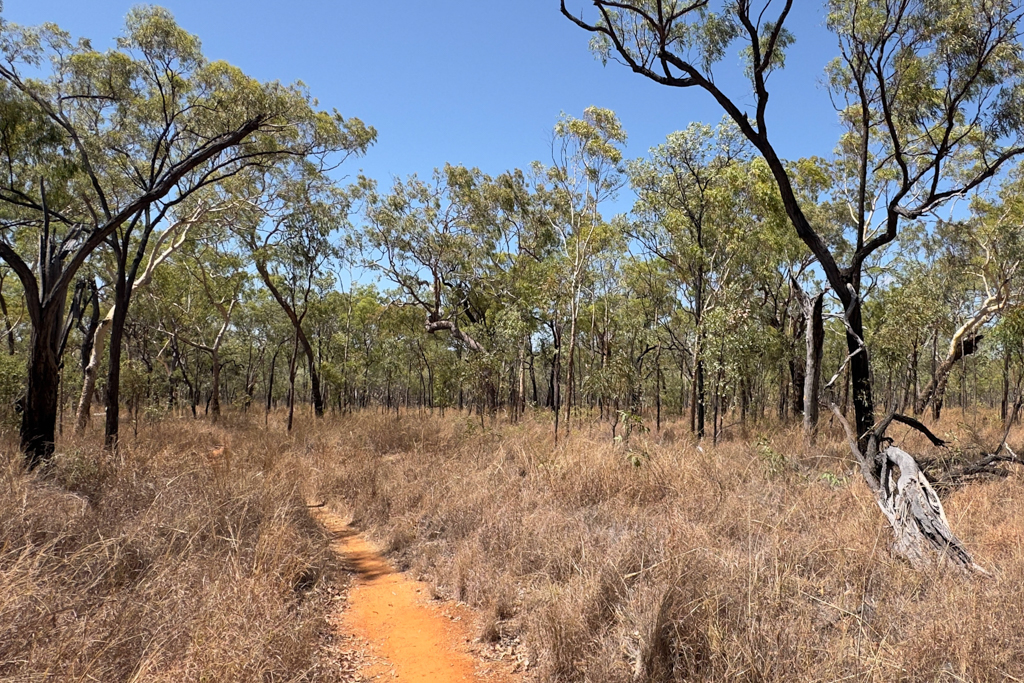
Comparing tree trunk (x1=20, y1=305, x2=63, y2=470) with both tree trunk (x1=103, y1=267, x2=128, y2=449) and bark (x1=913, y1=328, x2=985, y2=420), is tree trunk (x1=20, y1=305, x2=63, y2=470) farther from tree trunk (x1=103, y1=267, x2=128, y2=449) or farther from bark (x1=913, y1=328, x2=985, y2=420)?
bark (x1=913, y1=328, x2=985, y2=420)

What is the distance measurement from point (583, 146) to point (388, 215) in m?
8.68

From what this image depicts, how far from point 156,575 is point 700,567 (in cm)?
412

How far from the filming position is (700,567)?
4.01 metres

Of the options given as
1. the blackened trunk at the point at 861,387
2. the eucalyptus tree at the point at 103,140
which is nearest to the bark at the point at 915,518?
the blackened trunk at the point at 861,387

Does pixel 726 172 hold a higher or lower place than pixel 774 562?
higher

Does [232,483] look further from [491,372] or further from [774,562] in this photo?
[491,372]

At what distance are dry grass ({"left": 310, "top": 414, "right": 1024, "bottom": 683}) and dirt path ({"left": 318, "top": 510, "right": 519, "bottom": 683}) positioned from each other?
A: 266 mm

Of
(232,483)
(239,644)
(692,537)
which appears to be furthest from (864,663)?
(232,483)

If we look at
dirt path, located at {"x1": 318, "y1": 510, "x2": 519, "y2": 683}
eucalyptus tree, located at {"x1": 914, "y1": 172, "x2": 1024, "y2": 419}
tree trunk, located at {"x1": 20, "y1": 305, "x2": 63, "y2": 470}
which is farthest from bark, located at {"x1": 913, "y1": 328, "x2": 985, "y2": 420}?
tree trunk, located at {"x1": 20, "y1": 305, "x2": 63, "y2": 470}

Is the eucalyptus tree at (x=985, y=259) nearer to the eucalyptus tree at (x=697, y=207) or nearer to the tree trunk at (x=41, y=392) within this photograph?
the eucalyptus tree at (x=697, y=207)

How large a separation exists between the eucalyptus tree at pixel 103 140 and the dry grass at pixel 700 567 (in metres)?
4.92

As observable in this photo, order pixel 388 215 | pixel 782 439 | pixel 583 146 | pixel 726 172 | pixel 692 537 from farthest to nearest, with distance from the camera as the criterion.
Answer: pixel 388 215 → pixel 726 172 → pixel 583 146 → pixel 782 439 → pixel 692 537

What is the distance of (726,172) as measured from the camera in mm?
13695

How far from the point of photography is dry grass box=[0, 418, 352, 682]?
3039 millimetres
